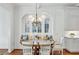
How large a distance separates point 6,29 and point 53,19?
1994mm

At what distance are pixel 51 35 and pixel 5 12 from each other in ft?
6.92

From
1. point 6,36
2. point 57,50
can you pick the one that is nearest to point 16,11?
point 6,36

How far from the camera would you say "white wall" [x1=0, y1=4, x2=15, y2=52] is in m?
5.71

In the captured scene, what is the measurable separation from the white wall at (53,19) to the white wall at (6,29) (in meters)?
0.25

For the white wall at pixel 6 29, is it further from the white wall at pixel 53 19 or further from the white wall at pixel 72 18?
the white wall at pixel 72 18

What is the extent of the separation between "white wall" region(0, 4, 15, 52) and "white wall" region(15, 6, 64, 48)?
25 cm

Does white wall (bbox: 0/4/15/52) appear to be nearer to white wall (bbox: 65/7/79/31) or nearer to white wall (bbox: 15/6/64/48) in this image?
white wall (bbox: 15/6/64/48)

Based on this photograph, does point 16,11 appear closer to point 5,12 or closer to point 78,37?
point 5,12

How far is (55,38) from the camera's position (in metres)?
5.88

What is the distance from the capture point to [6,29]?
19.2 feet

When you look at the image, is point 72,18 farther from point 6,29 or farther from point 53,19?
point 6,29

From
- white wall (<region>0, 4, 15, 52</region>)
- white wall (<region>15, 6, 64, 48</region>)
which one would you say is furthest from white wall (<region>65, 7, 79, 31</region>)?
white wall (<region>0, 4, 15, 52</region>)

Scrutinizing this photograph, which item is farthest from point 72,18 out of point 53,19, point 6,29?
point 6,29

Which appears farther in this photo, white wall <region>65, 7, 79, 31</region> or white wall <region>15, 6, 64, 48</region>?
white wall <region>65, 7, 79, 31</region>
